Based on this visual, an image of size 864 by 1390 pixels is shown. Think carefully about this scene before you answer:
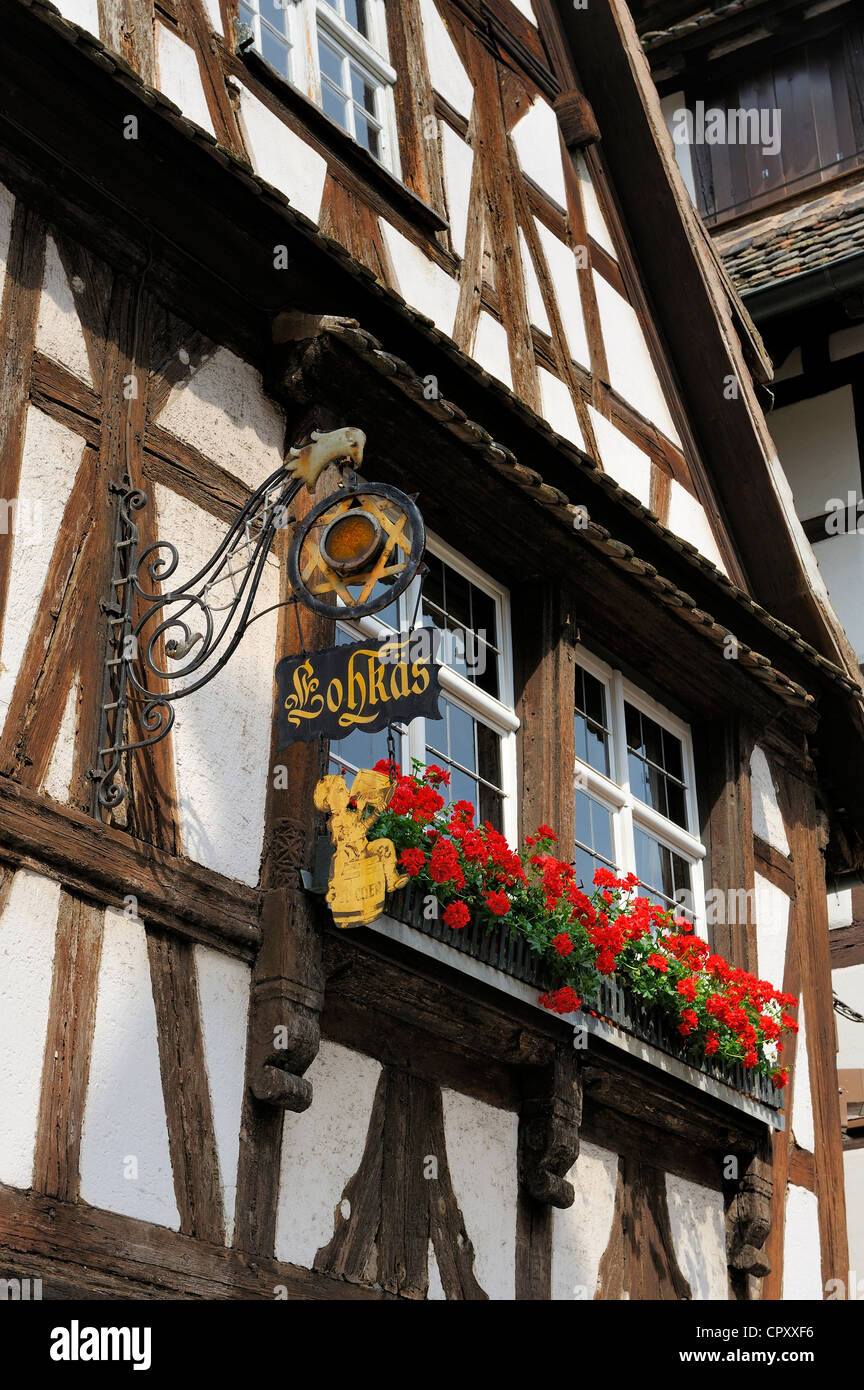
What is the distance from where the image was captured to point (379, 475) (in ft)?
24.3

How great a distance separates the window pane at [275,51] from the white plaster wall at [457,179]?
1.06 m

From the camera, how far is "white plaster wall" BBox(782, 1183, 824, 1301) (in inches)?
333

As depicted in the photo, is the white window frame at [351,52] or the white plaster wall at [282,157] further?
the white window frame at [351,52]

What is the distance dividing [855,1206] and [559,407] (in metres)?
5.88

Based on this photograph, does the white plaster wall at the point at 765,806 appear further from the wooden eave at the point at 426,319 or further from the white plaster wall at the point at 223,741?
the white plaster wall at the point at 223,741

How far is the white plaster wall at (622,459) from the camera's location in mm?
9500

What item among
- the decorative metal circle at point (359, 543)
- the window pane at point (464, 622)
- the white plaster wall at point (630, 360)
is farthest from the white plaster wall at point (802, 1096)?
the decorative metal circle at point (359, 543)

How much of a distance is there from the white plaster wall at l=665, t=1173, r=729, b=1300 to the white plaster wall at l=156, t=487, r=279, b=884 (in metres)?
2.77

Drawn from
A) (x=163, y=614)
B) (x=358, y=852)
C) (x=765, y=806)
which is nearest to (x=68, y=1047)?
(x=358, y=852)

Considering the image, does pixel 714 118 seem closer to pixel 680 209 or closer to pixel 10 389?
pixel 680 209

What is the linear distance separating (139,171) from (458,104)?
3142 millimetres

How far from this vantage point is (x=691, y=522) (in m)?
10.1

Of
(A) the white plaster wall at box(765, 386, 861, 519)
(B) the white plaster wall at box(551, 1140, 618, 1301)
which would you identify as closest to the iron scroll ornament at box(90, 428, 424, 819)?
(B) the white plaster wall at box(551, 1140, 618, 1301)
